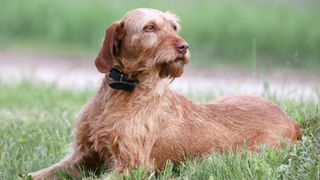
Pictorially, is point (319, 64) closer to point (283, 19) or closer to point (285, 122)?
point (283, 19)

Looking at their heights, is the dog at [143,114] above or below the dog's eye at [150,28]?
below

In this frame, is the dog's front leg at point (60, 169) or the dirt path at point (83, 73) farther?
the dirt path at point (83, 73)

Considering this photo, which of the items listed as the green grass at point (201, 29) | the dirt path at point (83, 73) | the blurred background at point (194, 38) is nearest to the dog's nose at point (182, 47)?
the dirt path at point (83, 73)

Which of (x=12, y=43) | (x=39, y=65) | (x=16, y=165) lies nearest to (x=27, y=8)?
(x=12, y=43)

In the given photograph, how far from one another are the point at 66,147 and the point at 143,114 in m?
1.37

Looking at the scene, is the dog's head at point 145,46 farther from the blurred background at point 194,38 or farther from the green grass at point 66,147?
the blurred background at point 194,38

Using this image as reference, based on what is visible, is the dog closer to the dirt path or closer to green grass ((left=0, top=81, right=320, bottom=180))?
green grass ((left=0, top=81, right=320, bottom=180))

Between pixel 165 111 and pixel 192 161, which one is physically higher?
pixel 165 111

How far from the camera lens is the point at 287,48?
53.1ft

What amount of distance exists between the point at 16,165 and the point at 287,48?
9.87 m

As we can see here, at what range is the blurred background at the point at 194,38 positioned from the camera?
15.6 m

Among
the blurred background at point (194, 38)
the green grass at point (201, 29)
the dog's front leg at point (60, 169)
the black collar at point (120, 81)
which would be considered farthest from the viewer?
the green grass at point (201, 29)

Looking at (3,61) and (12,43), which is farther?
(12,43)

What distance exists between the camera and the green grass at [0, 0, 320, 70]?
53.3 feet
